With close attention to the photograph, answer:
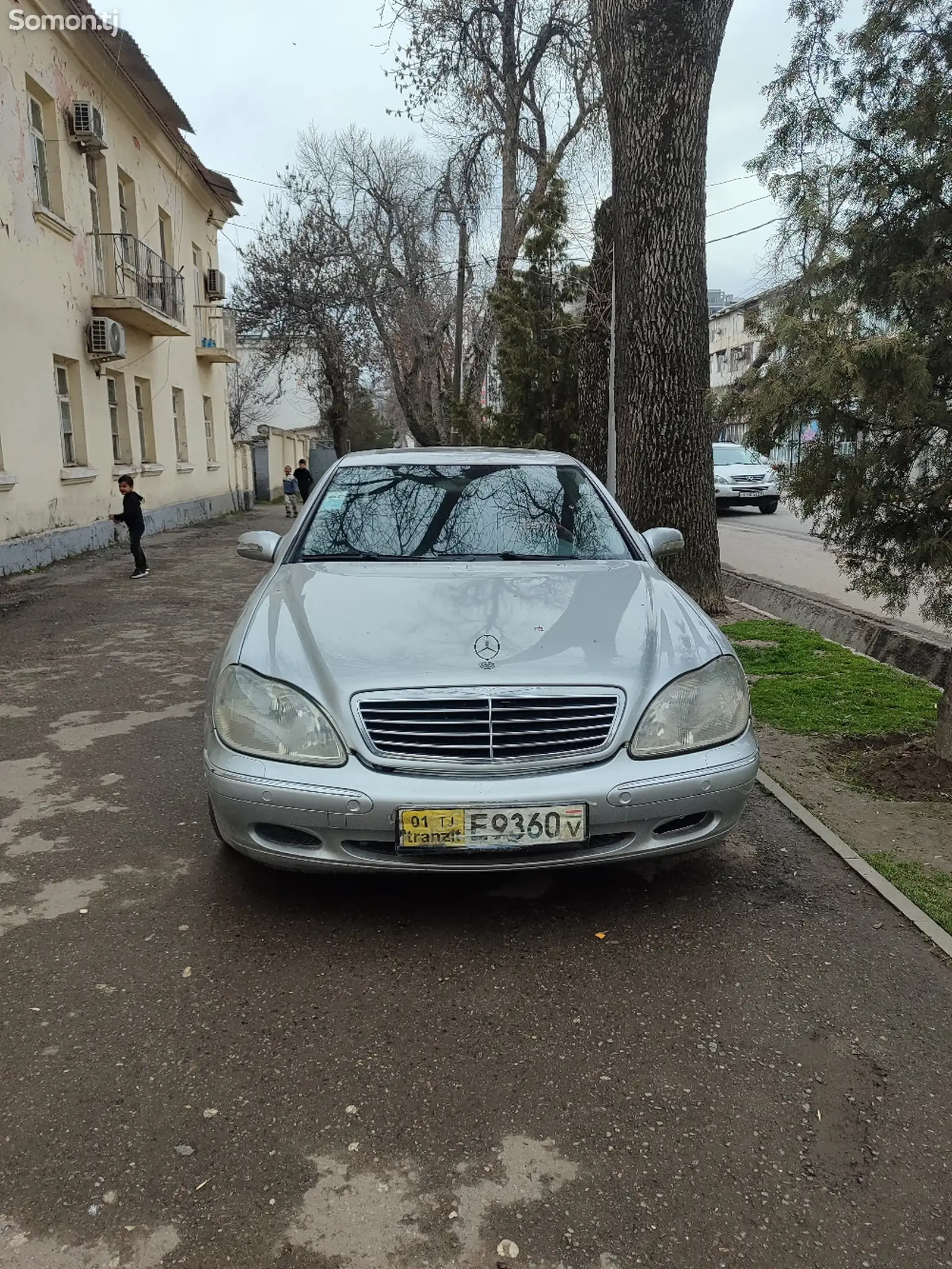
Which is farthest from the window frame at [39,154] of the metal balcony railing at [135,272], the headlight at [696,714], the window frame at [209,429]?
the headlight at [696,714]

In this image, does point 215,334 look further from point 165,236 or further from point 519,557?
point 519,557

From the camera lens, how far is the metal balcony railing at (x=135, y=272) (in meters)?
15.7

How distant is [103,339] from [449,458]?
11.8 m

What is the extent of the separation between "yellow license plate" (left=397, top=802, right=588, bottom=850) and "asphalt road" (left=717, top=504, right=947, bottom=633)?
14.0ft

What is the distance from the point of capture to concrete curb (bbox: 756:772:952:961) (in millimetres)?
3098

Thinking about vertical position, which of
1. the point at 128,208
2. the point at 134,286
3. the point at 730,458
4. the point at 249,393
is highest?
the point at 128,208

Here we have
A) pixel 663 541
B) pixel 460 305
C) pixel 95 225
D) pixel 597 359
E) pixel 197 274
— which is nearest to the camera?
pixel 663 541

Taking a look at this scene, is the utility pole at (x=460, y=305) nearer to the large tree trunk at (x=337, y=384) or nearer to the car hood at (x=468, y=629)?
the large tree trunk at (x=337, y=384)

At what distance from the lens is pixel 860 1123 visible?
2.26 m

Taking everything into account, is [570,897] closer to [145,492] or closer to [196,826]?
[196,826]

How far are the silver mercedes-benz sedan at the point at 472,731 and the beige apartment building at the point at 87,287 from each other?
32.0 ft

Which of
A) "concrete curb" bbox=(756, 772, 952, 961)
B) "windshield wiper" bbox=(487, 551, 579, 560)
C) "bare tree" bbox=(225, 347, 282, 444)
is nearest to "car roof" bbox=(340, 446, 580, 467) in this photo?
"windshield wiper" bbox=(487, 551, 579, 560)

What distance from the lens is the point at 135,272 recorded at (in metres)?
16.4

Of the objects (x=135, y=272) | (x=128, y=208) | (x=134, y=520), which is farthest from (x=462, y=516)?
(x=128, y=208)
